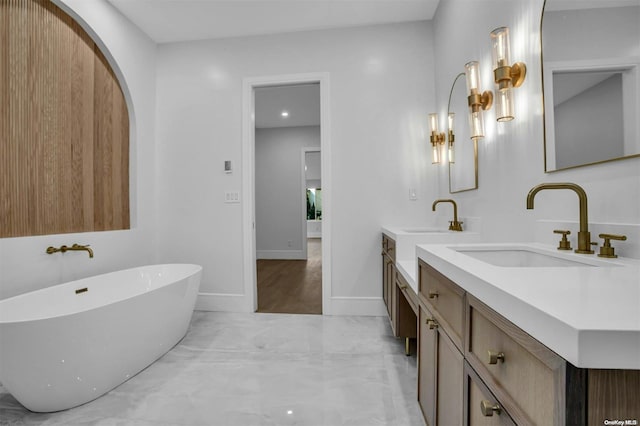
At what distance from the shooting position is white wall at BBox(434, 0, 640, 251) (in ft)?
3.31

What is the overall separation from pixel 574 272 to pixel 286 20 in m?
3.01

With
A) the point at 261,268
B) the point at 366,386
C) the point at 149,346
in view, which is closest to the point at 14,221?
the point at 149,346

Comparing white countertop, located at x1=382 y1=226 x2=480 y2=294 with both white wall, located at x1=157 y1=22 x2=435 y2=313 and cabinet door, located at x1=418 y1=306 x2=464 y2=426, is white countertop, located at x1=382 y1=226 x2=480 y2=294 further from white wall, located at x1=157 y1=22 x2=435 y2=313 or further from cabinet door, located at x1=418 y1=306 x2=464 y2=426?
white wall, located at x1=157 y1=22 x2=435 y2=313

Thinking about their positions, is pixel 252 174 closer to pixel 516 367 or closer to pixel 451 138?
pixel 451 138

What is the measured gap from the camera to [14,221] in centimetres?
195

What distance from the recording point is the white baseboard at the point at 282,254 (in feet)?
20.4

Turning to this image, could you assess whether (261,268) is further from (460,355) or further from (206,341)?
(460,355)

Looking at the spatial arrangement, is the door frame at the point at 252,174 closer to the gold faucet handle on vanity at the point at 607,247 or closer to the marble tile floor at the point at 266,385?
the marble tile floor at the point at 266,385

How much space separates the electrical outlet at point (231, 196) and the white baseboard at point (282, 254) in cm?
326

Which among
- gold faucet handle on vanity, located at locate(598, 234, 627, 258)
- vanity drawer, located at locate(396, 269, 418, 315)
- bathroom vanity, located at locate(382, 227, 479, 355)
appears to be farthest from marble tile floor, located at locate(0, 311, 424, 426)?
gold faucet handle on vanity, located at locate(598, 234, 627, 258)

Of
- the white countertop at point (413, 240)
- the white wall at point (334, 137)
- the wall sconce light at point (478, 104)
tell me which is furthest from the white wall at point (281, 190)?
the wall sconce light at point (478, 104)

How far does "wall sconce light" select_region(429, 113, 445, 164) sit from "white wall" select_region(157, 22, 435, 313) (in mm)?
203

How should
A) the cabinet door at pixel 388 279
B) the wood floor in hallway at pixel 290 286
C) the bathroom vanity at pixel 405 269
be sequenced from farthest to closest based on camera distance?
the wood floor in hallway at pixel 290 286, the cabinet door at pixel 388 279, the bathroom vanity at pixel 405 269

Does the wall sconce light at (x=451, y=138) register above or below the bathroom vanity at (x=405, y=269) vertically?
above
